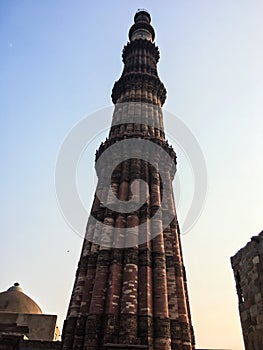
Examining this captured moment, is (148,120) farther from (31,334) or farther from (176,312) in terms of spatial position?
(31,334)

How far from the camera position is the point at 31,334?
57.3 ft

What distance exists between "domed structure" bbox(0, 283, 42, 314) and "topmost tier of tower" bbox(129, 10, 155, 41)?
17.9 metres

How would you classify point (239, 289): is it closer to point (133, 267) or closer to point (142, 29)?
point (133, 267)

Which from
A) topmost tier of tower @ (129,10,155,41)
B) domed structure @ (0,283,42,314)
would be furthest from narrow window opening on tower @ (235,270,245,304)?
topmost tier of tower @ (129,10,155,41)

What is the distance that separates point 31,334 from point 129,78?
14325mm

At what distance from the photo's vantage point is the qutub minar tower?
10297mm

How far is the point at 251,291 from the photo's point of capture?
607cm

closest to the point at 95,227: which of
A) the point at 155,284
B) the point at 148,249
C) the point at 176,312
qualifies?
Result: the point at 148,249

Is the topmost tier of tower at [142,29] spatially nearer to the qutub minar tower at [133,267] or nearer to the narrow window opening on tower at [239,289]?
the qutub minar tower at [133,267]

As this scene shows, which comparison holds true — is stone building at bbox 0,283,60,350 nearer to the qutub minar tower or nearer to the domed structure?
the domed structure

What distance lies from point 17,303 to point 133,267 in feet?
38.4

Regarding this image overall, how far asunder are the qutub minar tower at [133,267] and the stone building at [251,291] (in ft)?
14.1

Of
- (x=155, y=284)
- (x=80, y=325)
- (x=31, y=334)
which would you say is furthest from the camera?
(x=31, y=334)

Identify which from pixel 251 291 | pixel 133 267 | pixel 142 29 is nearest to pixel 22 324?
pixel 133 267
